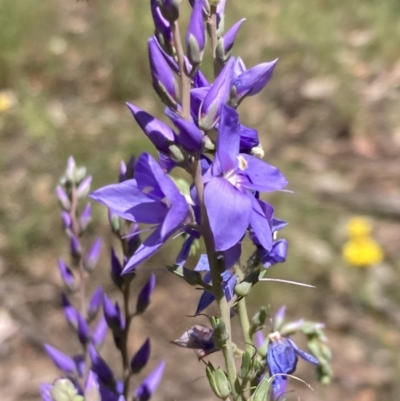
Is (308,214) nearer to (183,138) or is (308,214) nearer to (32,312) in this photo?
(32,312)

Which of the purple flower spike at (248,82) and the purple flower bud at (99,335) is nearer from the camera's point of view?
the purple flower spike at (248,82)

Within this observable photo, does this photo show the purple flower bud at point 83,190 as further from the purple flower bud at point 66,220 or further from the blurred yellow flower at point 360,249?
the blurred yellow flower at point 360,249

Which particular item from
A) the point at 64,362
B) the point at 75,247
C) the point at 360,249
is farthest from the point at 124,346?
the point at 360,249

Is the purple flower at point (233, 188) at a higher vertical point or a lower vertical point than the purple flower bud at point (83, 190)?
lower

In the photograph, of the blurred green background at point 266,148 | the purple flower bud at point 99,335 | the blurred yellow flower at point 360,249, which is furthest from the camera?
the blurred yellow flower at point 360,249

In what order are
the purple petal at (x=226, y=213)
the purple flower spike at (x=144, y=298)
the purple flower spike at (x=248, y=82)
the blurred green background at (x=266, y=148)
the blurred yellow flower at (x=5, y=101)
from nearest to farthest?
the purple petal at (x=226, y=213) < the purple flower spike at (x=248, y=82) < the purple flower spike at (x=144, y=298) < the blurred green background at (x=266, y=148) < the blurred yellow flower at (x=5, y=101)

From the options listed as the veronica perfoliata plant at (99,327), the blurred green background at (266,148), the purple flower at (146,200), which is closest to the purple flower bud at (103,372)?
the veronica perfoliata plant at (99,327)

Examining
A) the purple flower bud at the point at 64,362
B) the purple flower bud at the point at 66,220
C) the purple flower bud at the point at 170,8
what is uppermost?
the purple flower bud at the point at 66,220

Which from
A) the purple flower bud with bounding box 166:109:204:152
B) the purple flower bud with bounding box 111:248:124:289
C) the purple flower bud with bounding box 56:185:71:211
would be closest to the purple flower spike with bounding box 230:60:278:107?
the purple flower bud with bounding box 166:109:204:152
